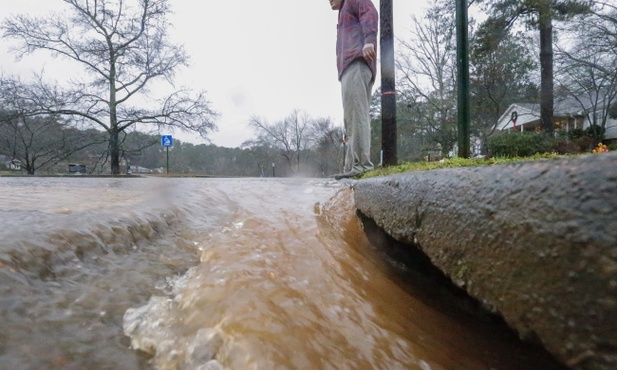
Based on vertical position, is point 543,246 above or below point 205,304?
above

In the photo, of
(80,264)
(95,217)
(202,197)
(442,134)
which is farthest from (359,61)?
(442,134)

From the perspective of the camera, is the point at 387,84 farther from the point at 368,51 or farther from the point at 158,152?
the point at 158,152

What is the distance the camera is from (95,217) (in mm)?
1369

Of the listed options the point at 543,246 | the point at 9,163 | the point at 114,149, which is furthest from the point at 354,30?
the point at 9,163

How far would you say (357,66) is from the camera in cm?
343

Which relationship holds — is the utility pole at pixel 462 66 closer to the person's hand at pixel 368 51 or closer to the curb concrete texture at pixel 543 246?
the person's hand at pixel 368 51

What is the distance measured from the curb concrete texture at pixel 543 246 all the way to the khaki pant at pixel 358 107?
2.55 meters

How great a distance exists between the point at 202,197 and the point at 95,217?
1.08 m

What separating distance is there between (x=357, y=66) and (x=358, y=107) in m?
0.45

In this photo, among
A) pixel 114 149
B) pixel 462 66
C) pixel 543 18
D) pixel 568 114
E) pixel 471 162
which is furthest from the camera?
pixel 568 114

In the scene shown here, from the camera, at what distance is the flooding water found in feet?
2.55

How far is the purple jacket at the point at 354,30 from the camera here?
330cm

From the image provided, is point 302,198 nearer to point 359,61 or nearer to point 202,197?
point 202,197

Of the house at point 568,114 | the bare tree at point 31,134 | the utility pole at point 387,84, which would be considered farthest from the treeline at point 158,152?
the house at point 568,114
